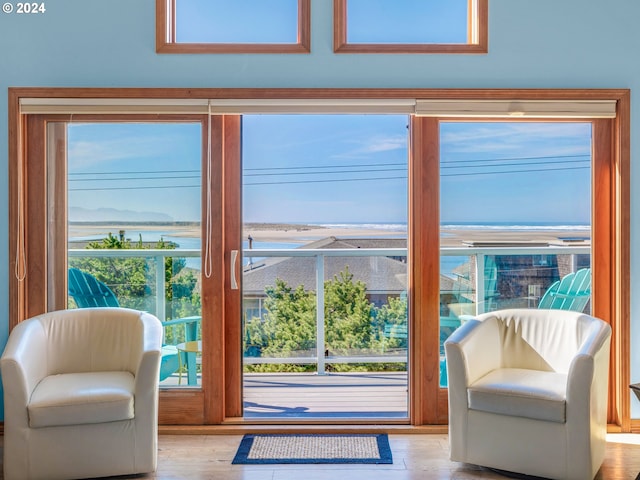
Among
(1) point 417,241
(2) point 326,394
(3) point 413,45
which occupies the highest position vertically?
(3) point 413,45

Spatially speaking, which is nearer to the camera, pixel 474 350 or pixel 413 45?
pixel 474 350

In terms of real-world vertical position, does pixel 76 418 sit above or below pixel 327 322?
below

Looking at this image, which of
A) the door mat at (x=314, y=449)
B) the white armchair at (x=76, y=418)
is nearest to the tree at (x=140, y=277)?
the white armchair at (x=76, y=418)

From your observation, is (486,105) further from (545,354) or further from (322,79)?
(545,354)

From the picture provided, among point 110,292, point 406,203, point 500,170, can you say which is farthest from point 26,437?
point 500,170

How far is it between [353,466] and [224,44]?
92.6 inches

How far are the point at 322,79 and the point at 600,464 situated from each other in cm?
241

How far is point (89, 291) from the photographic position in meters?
3.68

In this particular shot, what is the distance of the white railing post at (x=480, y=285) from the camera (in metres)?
3.70

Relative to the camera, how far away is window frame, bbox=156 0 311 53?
3.52 metres

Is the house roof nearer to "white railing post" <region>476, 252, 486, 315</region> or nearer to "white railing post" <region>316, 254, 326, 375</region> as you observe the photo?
"white railing post" <region>316, 254, 326, 375</region>

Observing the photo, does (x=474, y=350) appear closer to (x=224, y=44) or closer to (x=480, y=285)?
(x=480, y=285)

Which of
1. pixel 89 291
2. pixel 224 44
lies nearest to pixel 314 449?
pixel 89 291

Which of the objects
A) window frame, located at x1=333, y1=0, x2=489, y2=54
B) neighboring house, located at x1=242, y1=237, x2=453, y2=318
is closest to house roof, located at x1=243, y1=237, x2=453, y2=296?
neighboring house, located at x1=242, y1=237, x2=453, y2=318
